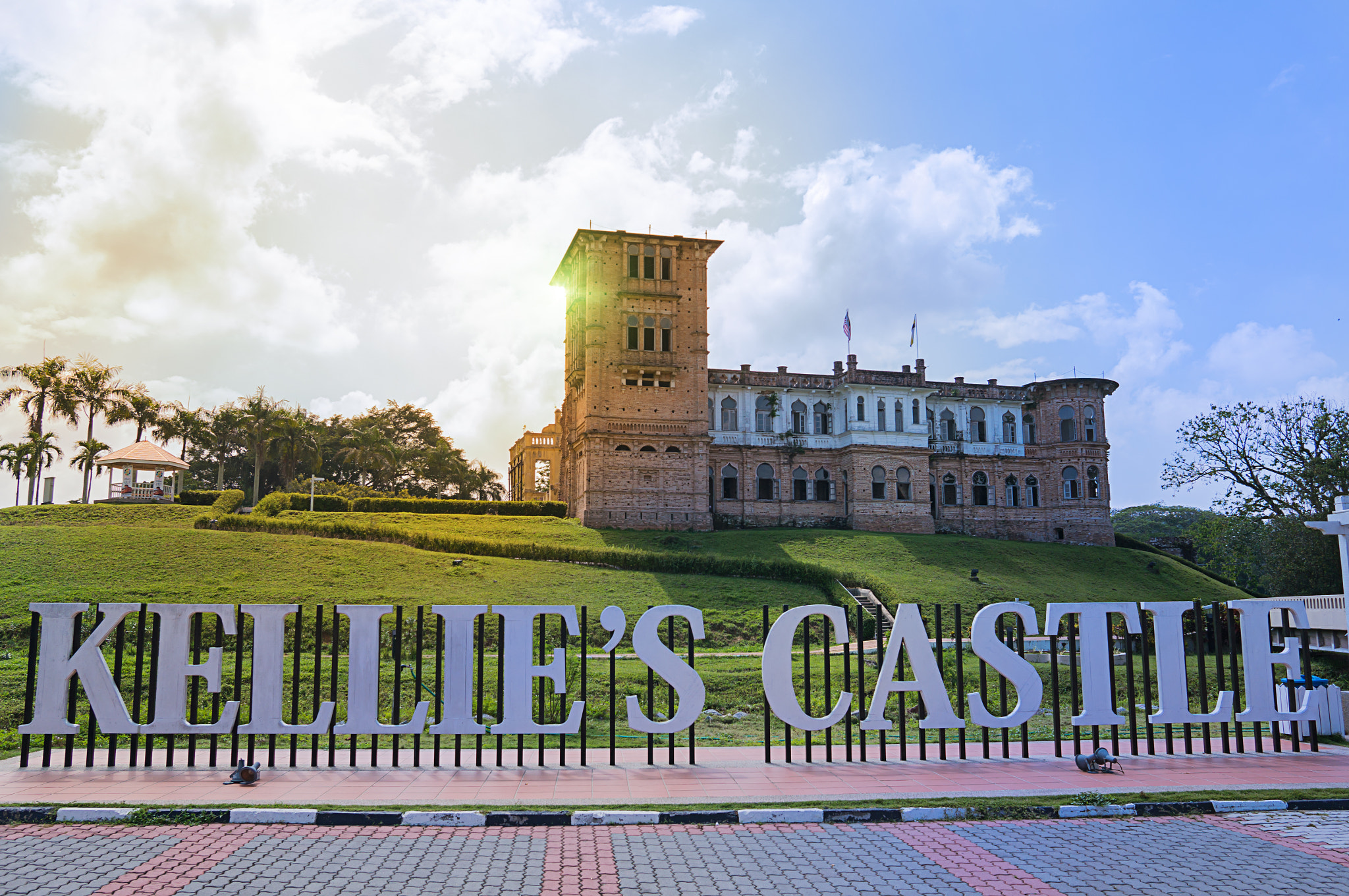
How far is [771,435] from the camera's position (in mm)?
56000

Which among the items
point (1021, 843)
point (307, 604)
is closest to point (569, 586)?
point (307, 604)

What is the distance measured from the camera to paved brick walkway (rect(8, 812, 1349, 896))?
7.09 metres

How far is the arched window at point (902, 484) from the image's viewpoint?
181ft

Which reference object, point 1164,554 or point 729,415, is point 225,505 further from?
point 1164,554

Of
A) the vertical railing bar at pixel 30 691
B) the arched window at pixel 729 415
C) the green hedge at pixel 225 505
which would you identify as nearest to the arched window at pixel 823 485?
the arched window at pixel 729 415

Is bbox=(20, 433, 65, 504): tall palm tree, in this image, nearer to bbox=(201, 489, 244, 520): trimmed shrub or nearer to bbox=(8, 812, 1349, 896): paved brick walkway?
bbox=(201, 489, 244, 520): trimmed shrub

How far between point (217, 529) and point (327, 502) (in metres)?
6.93

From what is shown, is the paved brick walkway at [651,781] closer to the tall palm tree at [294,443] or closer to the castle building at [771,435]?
the castle building at [771,435]

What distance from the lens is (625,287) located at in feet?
168

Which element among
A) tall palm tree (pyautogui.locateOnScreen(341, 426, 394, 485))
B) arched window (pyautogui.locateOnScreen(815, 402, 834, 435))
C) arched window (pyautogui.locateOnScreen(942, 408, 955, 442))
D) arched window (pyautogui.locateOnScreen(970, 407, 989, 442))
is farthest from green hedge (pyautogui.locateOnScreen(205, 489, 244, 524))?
arched window (pyautogui.locateOnScreen(970, 407, 989, 442))

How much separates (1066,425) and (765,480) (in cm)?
2076

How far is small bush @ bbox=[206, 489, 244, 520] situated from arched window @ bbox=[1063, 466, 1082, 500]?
4886cm

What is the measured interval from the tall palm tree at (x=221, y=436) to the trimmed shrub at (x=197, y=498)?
1018cm

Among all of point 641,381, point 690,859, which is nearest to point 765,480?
point 641,381
